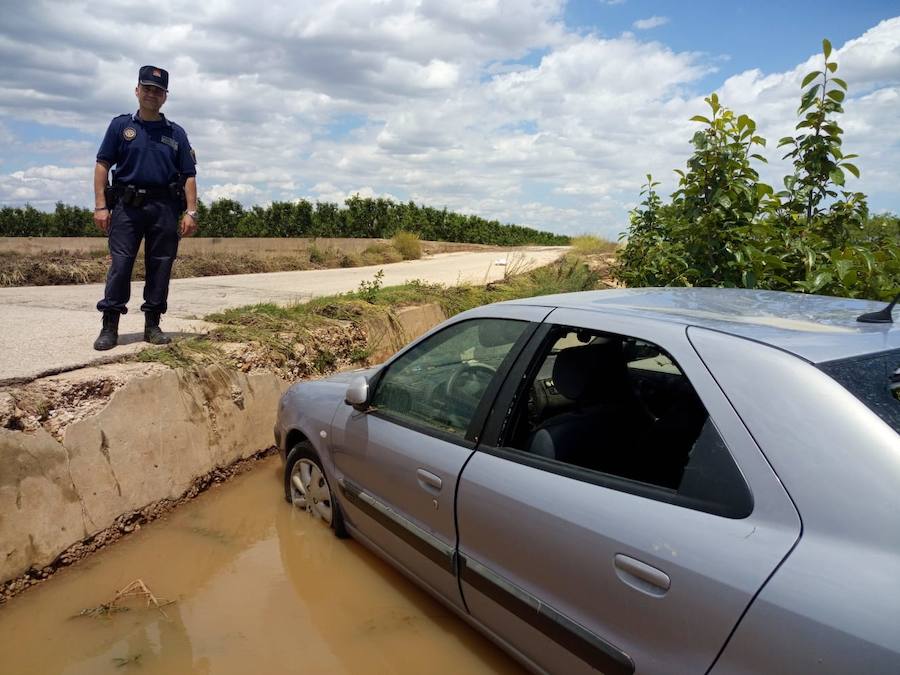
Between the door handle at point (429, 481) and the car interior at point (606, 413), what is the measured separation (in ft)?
1.14

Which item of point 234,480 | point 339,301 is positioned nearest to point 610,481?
point 234,480

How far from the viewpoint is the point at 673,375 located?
2.78 m

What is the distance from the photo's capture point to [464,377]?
2744 mm

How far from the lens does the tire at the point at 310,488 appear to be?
11.3 feet

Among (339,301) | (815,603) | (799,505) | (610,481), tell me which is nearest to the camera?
(815,603)

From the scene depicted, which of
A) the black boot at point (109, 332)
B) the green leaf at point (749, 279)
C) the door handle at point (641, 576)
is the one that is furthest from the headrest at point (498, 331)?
the black boot at point (109, 332)

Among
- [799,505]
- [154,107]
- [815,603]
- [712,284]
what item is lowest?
[815,603]

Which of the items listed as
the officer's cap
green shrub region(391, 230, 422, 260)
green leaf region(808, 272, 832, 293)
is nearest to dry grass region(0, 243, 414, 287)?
green shrub region(391, 230, 422, 260)

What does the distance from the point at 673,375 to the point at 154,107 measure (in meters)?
3.95

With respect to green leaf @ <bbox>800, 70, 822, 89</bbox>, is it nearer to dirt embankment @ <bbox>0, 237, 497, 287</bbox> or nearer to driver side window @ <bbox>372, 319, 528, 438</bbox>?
driver side window @ <bbox>372, 319, 528, 438</bbox>

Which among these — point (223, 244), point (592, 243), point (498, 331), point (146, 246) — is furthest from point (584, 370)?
point (592, 243)

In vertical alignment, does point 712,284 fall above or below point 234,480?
above

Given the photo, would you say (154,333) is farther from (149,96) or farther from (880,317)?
(880,317)

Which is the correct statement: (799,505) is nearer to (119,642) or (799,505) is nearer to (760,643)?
(760,643)
